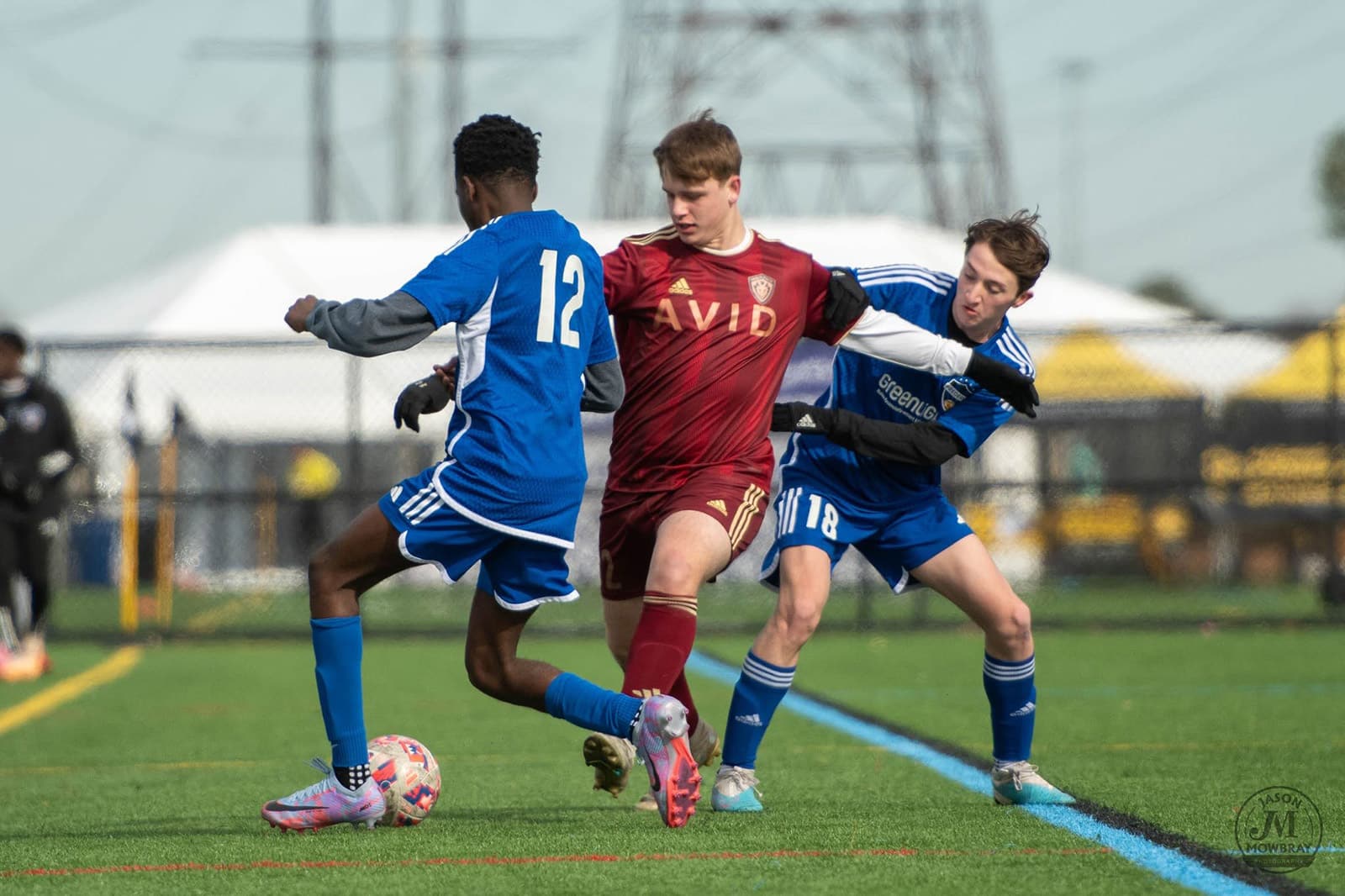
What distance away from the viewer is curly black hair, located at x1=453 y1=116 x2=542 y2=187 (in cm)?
484

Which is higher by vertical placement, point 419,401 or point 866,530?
point 419,401

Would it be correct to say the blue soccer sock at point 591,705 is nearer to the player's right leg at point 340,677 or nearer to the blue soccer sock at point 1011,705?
the player's right leg at point 340,677

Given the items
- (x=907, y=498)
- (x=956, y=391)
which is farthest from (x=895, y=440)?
(x=956, y=391)

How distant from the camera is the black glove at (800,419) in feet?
17.6

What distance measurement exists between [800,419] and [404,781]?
160cm

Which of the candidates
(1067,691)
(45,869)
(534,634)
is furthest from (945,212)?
(45,869)

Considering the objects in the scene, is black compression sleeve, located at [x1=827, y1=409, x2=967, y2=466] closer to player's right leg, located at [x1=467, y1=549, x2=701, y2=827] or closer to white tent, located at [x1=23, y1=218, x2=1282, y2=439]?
player's right leg, located at [x1=467, y1=549, x2=701, y2=827]

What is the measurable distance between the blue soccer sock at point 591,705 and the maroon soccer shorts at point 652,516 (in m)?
0.52

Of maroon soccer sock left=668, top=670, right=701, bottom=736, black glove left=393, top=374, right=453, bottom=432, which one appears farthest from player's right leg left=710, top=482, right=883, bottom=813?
black glove left=393, top=374, right=453, bottom=432

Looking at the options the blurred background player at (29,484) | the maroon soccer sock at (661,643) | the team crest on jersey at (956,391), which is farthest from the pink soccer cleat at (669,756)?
the blurred background player at (29,484)

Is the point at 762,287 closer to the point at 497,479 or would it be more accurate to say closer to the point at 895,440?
the point at 895,440

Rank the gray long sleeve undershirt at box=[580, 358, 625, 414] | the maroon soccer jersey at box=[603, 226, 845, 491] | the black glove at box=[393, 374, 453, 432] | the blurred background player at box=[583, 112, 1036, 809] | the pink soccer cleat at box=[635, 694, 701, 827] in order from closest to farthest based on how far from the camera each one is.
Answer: the pink soccer cleat at box=[635, 694, 701, 827] → the black glove at box=[393, 374, 453, 432] → the gray long sleeve undershirt at box=[580, 358, 625, 414] → the blurred background player at box=[583, 112, 1036, 809] → the maroon soccer jersey at box=[603, 226, 845, 491]

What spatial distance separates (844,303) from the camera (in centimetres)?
538

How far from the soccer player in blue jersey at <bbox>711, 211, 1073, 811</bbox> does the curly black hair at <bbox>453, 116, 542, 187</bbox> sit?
1133 millimetres
